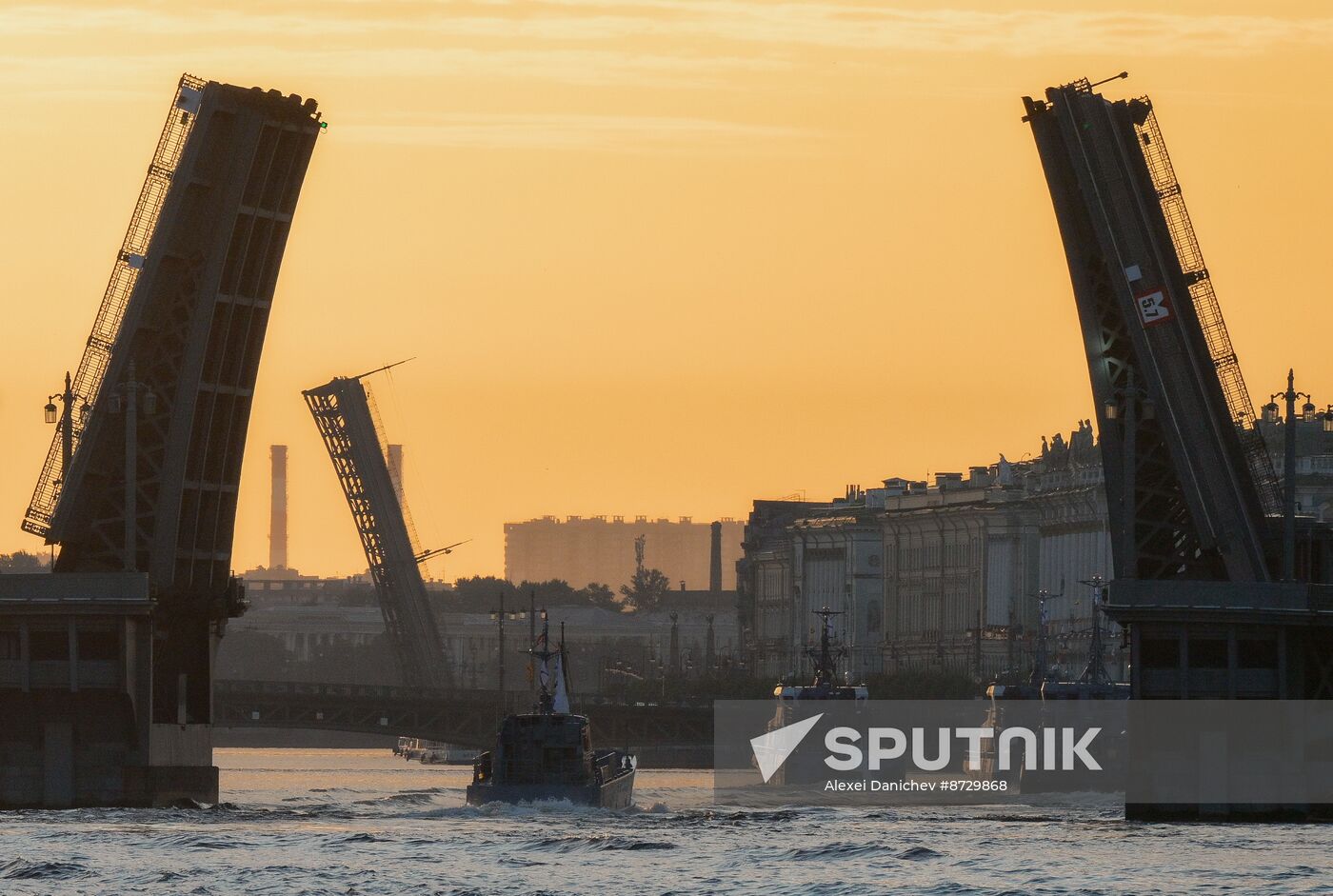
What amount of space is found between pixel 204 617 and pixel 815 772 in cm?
3328

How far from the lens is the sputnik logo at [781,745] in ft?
335

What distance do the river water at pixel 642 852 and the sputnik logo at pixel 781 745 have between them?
74.4 feet

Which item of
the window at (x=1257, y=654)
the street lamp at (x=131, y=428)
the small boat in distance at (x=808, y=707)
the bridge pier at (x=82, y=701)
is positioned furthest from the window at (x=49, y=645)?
the small boat in distance at (x=808, y=707)

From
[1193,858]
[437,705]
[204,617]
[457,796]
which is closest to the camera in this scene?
[1193,858]

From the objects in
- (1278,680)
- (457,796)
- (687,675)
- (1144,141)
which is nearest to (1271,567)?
(1278,680)

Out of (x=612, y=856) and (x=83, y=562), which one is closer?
(x=612, y=856)

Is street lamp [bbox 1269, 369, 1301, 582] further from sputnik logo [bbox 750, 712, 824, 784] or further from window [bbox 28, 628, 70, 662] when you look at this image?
sputnik logo [bbox 750, 712, 824, 784]

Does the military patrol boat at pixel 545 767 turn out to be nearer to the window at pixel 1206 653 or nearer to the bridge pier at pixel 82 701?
the bridge pier at pixel 82 701

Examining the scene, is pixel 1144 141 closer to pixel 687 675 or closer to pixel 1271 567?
pixel 1271 567

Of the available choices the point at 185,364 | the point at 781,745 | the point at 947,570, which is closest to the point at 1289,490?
the point at 185,364

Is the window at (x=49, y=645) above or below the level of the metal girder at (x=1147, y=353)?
below

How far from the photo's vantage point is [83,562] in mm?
69812

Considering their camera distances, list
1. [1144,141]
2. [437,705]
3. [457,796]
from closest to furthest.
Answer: [1144,141]
[457,796]
[437,705]

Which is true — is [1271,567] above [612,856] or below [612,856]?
above
